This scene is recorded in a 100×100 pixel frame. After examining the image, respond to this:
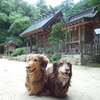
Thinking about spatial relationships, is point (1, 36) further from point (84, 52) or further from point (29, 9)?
point (84, 52)

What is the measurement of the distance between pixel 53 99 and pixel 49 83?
0.91ft

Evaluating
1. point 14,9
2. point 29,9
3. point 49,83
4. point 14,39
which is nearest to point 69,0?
point 29,9

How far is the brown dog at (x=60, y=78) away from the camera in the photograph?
100 inches

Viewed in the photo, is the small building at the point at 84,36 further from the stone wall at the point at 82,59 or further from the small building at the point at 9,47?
the small building at the point at 9,47

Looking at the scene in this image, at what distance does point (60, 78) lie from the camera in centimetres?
267

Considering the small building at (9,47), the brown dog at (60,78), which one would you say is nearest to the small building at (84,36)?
the brown dog at (60,78)

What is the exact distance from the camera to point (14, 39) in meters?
26.0

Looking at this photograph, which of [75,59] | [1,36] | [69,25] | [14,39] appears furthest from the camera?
[1,36]

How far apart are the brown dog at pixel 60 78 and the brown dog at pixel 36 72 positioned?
0.15m

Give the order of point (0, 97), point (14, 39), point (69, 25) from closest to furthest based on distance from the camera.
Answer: point (0, 97) → point (69, 25) → point (14, 39)

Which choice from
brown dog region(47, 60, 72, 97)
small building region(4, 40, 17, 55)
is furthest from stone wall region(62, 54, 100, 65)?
small building region(4, 40, 17, 55)

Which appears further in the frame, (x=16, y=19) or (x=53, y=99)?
(x=16, y=19)

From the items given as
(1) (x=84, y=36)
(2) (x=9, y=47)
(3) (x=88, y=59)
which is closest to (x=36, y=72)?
(3) (x=88, y=59)

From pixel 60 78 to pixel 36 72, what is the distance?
0.40 metres
